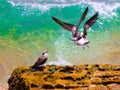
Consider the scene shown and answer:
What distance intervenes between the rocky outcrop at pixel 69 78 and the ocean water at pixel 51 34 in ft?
158

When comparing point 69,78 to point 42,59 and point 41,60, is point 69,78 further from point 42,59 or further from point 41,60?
point 42,59

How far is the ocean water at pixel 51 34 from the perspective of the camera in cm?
8831

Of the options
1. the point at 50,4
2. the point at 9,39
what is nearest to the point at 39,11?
the point at 50,4

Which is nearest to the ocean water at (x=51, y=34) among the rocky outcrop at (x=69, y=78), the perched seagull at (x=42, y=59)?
the rocky outcrop at (x=69, y=78)

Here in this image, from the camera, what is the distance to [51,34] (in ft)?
305

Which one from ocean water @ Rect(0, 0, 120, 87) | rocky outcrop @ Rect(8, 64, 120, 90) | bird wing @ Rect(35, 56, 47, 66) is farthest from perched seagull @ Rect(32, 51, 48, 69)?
ocean water @ Rect(0, 0, 120, 87)

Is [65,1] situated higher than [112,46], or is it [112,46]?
[65,1]

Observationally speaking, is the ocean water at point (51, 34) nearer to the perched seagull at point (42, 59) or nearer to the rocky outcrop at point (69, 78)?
the rocky outcrop at point (69, 78)

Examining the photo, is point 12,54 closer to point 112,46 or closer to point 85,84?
point 112,46

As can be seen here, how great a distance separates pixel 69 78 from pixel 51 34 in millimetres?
60060

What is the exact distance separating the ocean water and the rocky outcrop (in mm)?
48230

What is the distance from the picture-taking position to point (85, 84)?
32250mm

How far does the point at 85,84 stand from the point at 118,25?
63.9 meters

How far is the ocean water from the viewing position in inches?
3477
